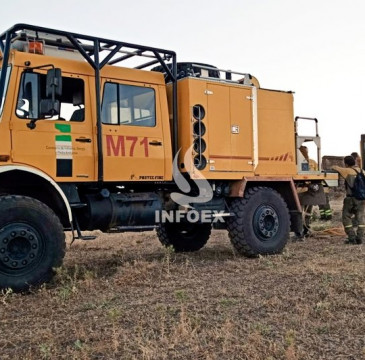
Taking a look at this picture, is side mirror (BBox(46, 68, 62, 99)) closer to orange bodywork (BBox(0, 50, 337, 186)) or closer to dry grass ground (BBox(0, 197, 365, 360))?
orange bodywork (BBox(0, 50, 337, 186))

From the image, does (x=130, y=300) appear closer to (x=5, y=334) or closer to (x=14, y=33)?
(x=5, y=334)

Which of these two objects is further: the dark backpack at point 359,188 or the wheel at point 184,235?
the dark backpack at point 359,188

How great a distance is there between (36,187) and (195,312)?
313cm

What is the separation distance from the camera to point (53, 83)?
6.35m

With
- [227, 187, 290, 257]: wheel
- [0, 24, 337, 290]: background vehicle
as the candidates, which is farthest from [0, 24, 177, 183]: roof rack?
[227, 187, 290, 257]: wheel

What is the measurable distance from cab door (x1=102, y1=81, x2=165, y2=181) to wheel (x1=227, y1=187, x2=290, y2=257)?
1.64 meters

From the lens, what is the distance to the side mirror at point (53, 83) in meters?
6.36

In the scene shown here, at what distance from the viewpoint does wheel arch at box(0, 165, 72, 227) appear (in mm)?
6602

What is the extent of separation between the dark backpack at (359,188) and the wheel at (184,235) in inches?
122

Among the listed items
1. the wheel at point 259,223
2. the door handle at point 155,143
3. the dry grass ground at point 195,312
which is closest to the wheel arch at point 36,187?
the dry grass ground at point 195,312

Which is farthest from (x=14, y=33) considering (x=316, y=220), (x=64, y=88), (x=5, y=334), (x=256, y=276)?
(x=316, y=220)

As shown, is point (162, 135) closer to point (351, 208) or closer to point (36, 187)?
point (36, 187)

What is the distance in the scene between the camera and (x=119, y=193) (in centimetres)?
779

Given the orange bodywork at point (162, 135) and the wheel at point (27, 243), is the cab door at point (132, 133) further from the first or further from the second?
the wheel at point (27, 243)
